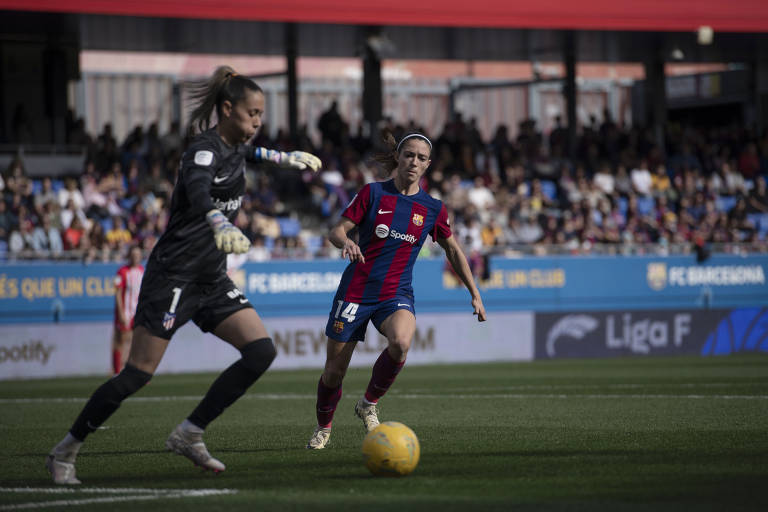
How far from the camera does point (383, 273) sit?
8.74 m

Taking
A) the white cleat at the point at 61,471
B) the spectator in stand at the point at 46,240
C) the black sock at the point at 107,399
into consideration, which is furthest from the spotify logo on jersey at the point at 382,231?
the spectator in stand at the point at 46,240

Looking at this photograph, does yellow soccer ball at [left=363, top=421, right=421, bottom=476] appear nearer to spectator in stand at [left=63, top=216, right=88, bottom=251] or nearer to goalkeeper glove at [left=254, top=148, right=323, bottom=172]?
goalkeeper glove at [left=254, top=148, right=323, bottom=172]

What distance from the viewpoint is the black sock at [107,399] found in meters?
6.91

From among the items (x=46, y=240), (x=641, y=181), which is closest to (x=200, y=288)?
(x=46, y=240)

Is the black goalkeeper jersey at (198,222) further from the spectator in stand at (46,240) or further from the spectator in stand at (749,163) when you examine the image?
the spectator in stand at (749,163)

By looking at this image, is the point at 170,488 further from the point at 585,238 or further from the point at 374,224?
the point at 585,238

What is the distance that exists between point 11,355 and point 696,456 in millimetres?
14626

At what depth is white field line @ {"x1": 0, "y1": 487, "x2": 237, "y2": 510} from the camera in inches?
247

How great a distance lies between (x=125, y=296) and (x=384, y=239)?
9846 mm

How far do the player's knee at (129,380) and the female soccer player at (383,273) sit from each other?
1.97m

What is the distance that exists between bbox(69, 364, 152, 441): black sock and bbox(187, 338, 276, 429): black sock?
0.44m

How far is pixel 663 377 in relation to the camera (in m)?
16.6

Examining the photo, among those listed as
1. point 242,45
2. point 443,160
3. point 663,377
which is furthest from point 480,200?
point 663,377

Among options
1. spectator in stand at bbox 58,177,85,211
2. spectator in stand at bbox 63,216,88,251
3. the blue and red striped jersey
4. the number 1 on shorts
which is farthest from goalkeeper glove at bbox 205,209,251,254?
spectator in stand at bbox 58,177,85,211
